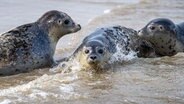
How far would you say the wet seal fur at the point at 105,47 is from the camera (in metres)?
6.45

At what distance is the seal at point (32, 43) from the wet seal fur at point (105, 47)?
0.35 m

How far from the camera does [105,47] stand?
6.81 metres

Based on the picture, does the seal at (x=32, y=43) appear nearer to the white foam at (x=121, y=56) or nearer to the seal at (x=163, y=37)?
the white foam at (x=121, y=56)

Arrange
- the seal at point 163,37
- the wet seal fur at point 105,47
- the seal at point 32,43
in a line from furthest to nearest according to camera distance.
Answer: the seal at point 163,37
the seal at point 32,43
the wet seal fur at point 105,47

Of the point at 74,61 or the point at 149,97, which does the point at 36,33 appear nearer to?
the point at 74,61

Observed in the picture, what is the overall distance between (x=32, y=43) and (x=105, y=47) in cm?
100

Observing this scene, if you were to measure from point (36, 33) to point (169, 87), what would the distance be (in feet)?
7.82

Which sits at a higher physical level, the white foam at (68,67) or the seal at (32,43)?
the seal at (32,43)

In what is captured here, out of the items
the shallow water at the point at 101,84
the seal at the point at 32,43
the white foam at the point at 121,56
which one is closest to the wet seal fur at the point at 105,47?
the white foam at the point at 121,56

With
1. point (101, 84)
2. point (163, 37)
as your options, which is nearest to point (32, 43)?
point (101, 84)

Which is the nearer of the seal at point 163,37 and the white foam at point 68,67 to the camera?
the white foam at point 68,67

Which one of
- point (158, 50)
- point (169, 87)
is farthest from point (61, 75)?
point (158, 50)

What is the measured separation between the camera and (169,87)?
18.5ft

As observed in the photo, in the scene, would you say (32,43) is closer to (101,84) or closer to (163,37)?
(101,84)
